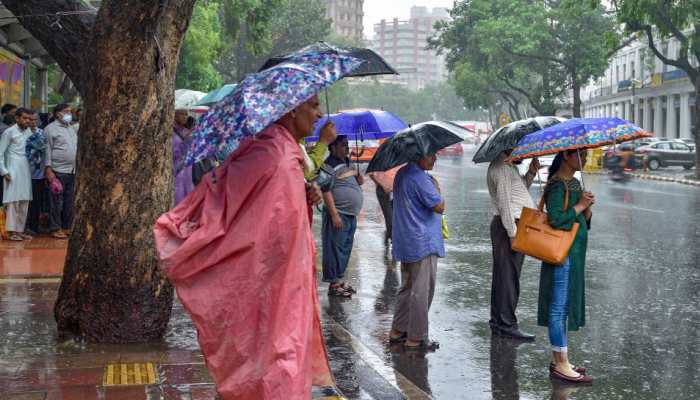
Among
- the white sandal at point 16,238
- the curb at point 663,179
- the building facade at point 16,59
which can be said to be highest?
the building facade at point 16,59

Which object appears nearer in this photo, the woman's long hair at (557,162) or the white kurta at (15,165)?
the woman's long hair at (557,162)

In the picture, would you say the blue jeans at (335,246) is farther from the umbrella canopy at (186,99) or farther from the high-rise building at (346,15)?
the high-rise building at (346,15)

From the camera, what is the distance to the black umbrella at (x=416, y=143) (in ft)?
24.4

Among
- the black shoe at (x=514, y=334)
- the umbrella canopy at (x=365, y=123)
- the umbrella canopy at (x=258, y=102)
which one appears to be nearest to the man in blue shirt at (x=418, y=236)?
the black shoe at (x=514, y=334)

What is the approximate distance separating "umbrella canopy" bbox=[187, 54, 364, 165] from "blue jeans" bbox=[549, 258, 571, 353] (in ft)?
8.75

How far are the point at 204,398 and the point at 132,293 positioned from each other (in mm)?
1580

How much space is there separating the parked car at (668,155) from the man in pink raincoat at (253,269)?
4252 centimetres

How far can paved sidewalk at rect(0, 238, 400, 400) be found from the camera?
18.8 feet

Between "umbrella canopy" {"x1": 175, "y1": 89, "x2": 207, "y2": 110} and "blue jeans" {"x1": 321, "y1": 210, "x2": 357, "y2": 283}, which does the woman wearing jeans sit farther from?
"umbrella canopy" {"x1": 175, "y1": 89, "x2": 207, "y2": 110}

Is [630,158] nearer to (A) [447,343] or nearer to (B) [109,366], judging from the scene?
(A) [447,343]

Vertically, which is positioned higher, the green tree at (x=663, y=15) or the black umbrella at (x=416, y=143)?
the green tree at (x=663, y=15)

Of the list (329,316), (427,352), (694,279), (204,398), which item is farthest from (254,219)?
(694,279)

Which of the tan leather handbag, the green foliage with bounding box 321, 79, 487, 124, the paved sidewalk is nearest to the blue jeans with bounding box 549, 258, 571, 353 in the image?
the tan leather handbag

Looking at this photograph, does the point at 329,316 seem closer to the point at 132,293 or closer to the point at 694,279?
the point at 132,293
